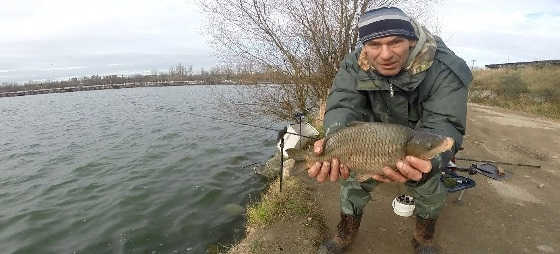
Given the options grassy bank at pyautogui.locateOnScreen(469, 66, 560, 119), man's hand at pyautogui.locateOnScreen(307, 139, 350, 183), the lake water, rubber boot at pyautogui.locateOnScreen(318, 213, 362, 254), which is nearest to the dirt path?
rubber boot at pyautogui.locateOnScreen(318, 213, 362, 254)

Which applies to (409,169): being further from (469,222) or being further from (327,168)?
(469,222)

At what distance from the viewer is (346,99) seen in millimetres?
3633

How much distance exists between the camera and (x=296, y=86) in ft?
38.0

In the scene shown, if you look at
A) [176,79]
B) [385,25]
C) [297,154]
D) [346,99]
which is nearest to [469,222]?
[346,99]

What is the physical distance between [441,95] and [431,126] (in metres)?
0.30

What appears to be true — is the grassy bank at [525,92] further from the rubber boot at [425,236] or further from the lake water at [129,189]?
the rubber boot at [425,236]

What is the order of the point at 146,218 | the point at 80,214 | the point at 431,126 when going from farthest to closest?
the point at 80,214, the point at 146,218, the point at 431,126

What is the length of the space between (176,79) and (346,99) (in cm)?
11315

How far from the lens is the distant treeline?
1195cm

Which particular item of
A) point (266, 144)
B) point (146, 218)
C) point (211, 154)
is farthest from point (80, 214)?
point (266, 144)

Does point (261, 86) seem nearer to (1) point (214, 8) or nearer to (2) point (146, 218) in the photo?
(1) point (214, 8)

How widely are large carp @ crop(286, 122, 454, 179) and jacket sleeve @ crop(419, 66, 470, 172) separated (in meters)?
0.55

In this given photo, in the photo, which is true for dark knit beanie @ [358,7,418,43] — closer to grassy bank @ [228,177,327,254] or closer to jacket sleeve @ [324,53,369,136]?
jacket sleeve @ [324,53,369,136]

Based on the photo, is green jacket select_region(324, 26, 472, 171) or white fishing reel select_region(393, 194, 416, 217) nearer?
green jacket select_region(324, 26, 472, 171)
